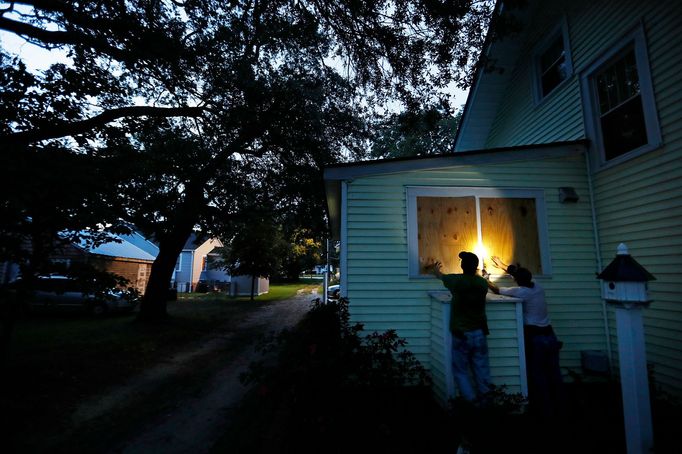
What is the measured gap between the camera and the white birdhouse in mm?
2932

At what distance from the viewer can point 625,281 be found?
2.98 metres

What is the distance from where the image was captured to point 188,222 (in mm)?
13195

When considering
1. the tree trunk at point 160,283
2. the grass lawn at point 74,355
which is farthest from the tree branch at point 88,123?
the tree trunk at point 160,283

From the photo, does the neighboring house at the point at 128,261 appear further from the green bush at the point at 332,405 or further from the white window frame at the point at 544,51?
the white window frame at the point at 544,51

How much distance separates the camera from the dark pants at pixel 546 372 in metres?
4.44

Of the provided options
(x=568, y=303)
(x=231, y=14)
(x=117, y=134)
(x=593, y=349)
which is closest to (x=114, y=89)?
(x=117, y=134)

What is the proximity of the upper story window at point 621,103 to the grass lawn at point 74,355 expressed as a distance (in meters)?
9.65

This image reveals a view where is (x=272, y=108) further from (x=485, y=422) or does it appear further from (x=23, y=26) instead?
(x=485, y=422)

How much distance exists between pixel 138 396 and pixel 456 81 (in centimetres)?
955

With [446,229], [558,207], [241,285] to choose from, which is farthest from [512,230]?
[241,285]

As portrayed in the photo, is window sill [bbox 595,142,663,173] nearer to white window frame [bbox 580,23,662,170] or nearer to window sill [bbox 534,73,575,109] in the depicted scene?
white window frame [bbox 580,23,662,170]

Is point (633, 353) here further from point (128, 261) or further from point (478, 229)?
point (128, 261)

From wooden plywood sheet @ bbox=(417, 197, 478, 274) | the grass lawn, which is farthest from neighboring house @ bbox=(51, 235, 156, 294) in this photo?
wooden plywood sheet @ bbox=(417, 197, 478, 274)

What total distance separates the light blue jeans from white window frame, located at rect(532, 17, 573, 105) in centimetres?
629
